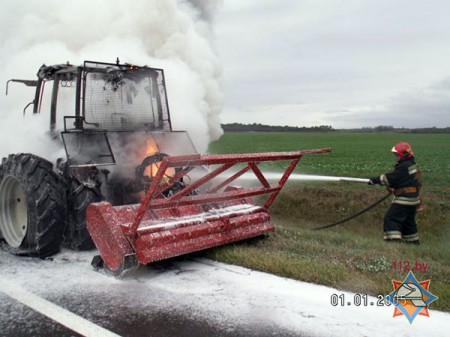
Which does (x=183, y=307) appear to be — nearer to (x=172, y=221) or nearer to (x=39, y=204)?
(x=172, y=221)

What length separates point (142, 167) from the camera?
5.60 meters

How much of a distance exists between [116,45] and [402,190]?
571 cm

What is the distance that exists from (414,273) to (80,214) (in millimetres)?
3527

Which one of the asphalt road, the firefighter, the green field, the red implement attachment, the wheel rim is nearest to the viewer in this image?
the asphalt road

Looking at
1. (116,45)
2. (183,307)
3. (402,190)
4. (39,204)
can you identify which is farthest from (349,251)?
(116,45)

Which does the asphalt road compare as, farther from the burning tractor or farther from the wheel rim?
the wheel rim

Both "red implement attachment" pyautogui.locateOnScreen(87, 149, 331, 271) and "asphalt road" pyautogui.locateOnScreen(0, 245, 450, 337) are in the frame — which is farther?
"red implement attachment" pyautogui.locateOnScreen(87, 149, 331, 271)

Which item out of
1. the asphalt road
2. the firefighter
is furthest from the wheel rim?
the firefighter

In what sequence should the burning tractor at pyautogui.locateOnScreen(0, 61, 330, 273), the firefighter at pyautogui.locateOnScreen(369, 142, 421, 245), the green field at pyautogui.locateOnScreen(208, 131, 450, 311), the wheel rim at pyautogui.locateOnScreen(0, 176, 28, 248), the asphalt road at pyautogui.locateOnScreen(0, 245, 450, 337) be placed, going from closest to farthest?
1. the asphalt road at pyautogui.locateOnScreen(0, 245, 450, 337)
2. the green field at pyautogui.locateOnScreen(208, 131, 450, 311)
3. the burning tractor at pyautogui.locateOnScreen(0, 61, 330, 273)
4. the wheel rim at pyautogui.locateOnScreen(0, 176, 28, 248)
5. the firefighter at pyautogui.locateOnScreen(369, 142, 421, 245)

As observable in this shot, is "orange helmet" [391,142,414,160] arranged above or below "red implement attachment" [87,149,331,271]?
above

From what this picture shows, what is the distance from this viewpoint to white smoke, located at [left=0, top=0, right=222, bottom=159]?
8570 millimetres

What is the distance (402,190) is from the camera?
6.32 m

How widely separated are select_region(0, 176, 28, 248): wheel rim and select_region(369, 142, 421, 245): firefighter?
4649mm

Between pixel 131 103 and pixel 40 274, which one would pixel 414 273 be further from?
pixel 131 103
